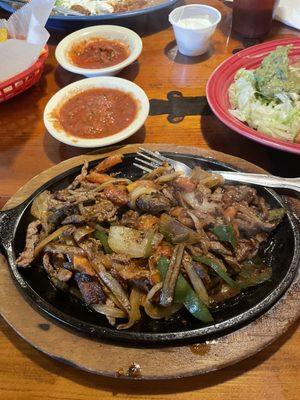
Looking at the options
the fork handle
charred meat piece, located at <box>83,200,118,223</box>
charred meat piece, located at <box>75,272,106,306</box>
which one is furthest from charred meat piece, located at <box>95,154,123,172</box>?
charred meat piece, located at <box>75,272,106,306</box>

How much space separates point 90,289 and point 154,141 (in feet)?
3.83

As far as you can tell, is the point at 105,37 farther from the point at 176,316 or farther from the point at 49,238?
the point at 176,316

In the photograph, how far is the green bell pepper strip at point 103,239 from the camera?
1639 mm

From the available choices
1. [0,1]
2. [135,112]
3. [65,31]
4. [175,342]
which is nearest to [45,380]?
[175,342]

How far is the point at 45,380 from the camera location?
146 centimetres

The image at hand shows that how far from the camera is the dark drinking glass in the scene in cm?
305

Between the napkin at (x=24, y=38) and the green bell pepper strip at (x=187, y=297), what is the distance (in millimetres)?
1772

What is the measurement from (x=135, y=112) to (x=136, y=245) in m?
1.05

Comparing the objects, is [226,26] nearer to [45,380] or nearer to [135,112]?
[135,112]

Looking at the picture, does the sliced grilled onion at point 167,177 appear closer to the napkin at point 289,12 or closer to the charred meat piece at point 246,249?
the charred meat piece at point 246,249

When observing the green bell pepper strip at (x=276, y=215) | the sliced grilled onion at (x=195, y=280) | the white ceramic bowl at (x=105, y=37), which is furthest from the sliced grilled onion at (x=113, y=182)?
the white ceramic bowl at (x=105, y=37)

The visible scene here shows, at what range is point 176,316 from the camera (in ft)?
4.97

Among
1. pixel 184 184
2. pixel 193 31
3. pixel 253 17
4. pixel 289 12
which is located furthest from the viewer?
pixel 289 12

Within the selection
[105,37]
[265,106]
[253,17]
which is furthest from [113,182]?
[253,17]
